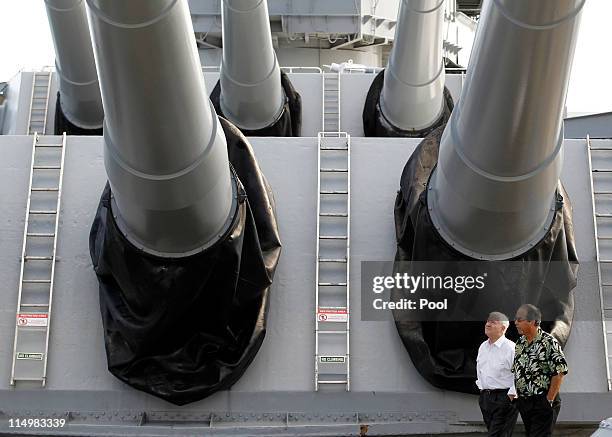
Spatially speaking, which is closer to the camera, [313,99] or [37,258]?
[37,258]

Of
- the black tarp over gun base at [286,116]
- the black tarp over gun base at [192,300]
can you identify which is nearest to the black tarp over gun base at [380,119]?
the black tarp over gun base at [286,116]

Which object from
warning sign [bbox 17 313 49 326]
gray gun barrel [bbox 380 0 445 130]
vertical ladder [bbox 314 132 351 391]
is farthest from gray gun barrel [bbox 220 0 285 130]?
warning sign [bbox 17 313 49 326]

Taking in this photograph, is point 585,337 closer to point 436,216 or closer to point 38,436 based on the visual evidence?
point 436,216

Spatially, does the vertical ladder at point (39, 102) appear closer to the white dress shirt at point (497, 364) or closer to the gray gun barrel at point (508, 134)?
the gray gun barrel at point (508, 134)

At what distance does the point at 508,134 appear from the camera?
15.9 feet

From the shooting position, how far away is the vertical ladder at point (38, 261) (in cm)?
620

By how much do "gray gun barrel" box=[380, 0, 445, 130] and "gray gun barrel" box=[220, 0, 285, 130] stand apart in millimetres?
1198

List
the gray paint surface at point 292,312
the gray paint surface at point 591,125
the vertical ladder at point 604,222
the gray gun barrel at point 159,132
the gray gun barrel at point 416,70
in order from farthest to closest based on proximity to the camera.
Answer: the gray paint surface at point 591,125, the gray gun barrel at point 416,70, the vertical ladder at point 604,222, the gray paint surface at point 292,312, the gray gun barrel at point 159,132

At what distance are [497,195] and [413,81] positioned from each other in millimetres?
4702

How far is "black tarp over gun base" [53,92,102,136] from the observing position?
10.4 metres

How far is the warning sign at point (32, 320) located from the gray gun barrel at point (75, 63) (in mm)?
4066

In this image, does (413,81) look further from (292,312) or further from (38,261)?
(38,261)

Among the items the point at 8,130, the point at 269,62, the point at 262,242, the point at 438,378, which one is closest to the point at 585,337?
the point at 438,378

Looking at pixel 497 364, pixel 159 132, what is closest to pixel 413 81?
pixel 159 132
